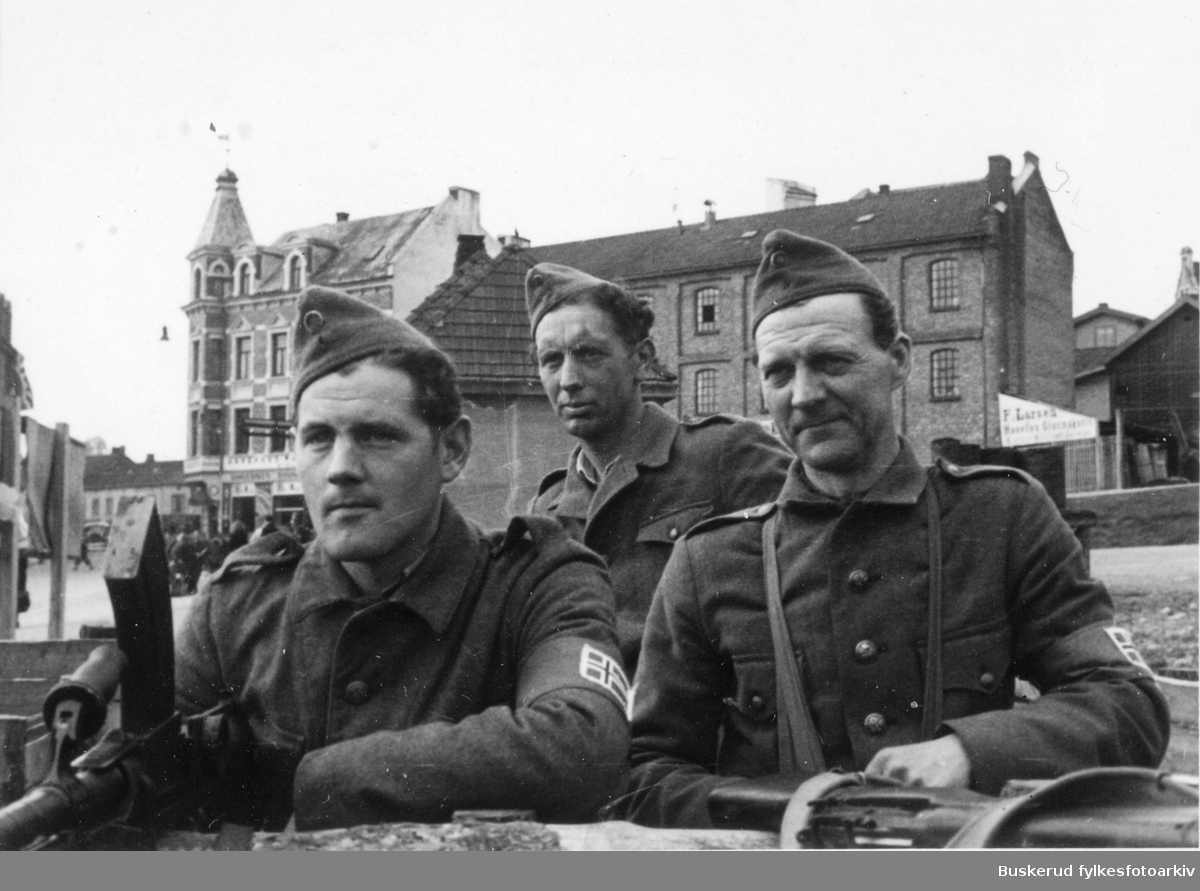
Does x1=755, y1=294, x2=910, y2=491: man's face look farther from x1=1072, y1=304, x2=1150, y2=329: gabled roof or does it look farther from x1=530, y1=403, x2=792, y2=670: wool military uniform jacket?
x1=1072, y1=304, x2=1150, y2=329: gabled roof

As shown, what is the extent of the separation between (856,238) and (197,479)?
4.73ft

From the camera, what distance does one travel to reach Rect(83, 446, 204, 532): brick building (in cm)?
248

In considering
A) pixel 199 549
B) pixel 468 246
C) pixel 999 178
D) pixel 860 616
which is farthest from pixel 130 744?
pixel 999 178

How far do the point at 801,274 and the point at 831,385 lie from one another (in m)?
0.23

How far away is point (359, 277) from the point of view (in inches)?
94.0

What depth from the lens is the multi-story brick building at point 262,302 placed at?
232 cm

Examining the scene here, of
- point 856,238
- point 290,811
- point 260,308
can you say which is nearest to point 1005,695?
point 856,238

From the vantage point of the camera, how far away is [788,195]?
2559 mm

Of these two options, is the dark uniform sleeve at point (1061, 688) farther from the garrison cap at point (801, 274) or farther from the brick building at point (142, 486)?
the brick building at point (142, 486)

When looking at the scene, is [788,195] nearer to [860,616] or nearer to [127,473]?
[860,616]

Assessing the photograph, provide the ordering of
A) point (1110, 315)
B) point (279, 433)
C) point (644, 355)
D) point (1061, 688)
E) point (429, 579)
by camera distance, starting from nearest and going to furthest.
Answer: point (1061, 688) → point (429, 579) → point (279, 433) → point (1110, 315) → point (644, 355)

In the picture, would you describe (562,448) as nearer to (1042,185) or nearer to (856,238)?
(856,238)

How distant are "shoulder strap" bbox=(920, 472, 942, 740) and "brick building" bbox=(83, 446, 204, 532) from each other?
4.87 ft

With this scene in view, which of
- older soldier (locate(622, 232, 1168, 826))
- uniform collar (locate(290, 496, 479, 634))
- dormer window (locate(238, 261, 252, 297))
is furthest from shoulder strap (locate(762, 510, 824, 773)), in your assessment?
dormer window (locate(238, 261, 252, 297))
